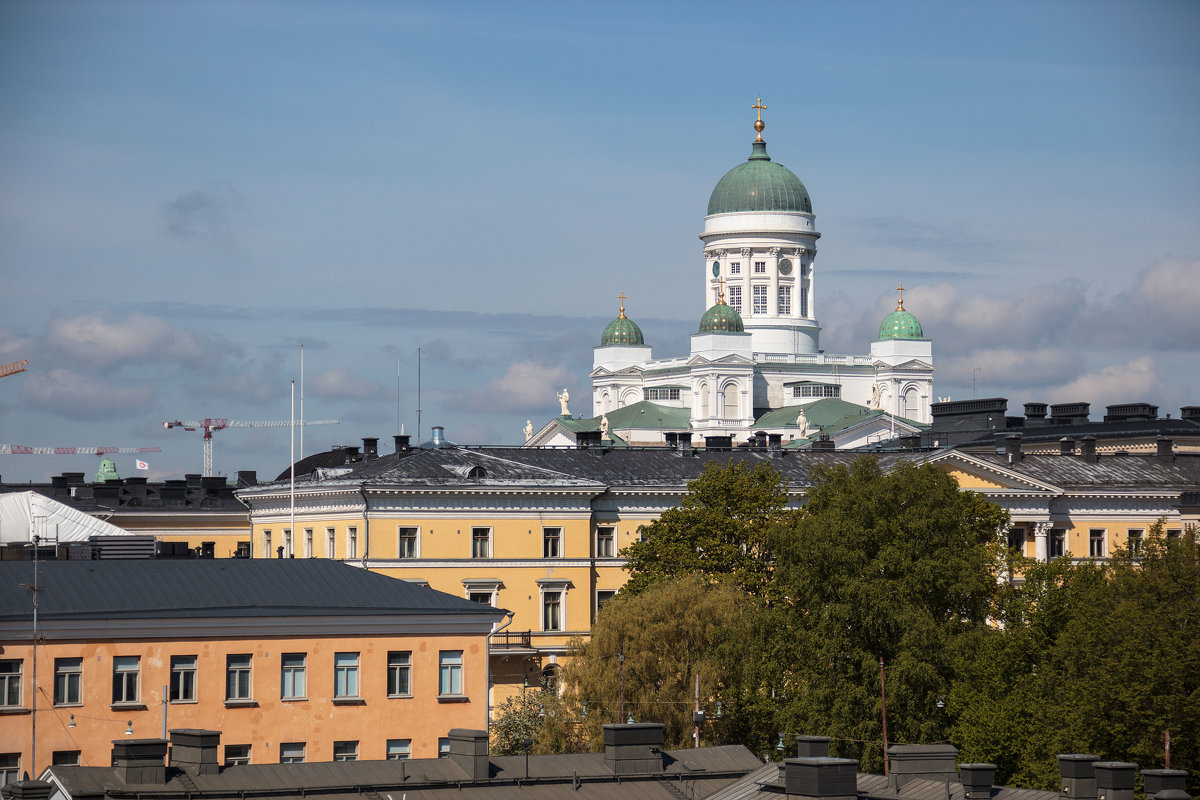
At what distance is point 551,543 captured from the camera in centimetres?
9112

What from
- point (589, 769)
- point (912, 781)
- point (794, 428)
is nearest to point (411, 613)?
point (589, 769)

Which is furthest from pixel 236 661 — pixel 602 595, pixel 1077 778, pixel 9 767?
pixel 602 595

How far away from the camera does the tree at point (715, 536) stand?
82119 mm

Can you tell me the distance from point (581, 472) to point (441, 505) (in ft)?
26.6

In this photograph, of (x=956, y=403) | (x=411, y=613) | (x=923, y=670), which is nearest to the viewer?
(x=411, y=613)

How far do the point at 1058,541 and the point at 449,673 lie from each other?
51.4 m

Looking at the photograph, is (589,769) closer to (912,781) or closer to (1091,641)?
(912,781)

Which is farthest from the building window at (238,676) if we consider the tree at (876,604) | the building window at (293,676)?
the tree at (876,604)

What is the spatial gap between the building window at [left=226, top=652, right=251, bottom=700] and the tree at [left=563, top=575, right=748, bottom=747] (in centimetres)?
1607

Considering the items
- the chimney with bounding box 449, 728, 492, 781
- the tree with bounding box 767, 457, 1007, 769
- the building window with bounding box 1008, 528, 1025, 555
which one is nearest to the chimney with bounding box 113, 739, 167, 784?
the chimney with bounding box 449, 728, 492, 781

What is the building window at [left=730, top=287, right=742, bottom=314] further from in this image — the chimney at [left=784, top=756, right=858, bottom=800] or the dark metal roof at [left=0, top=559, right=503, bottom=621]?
the chimney at [left=784, top=756, right=858, bottom=800]

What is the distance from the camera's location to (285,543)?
95000 mm

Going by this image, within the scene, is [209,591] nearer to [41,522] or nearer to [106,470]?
[41,522]

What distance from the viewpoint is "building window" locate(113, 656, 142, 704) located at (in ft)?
177
